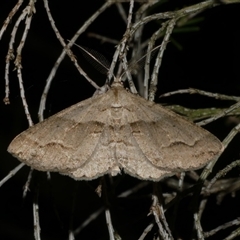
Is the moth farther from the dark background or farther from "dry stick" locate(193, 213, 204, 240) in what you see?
the dark background

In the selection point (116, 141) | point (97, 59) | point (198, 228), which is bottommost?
point (198, 228)

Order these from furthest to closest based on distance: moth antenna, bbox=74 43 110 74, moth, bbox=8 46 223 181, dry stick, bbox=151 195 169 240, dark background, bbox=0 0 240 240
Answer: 1. dark background, bbox=0 0 240 240
2. moth antenna, bbox=74 43 110 74
3. moth, bbox=8 46 223 181
4. dry stick, bbox=151 195 169 240

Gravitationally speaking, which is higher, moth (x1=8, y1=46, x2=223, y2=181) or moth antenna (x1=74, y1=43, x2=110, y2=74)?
moth antenna (x1=74, y1=43, x2=110, y2=74)

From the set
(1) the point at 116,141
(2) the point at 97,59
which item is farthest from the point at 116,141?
(2) the point at 97,59

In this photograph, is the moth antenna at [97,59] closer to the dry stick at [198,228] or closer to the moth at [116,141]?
the moth at [116,141]

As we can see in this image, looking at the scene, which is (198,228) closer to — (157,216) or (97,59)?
(157,216)

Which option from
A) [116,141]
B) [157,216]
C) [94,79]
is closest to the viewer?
[157,216]

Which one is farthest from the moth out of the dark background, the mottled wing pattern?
the dark background
